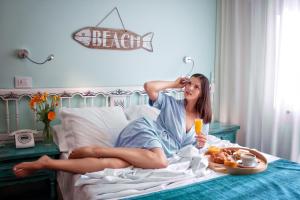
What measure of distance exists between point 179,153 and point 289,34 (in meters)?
1.66

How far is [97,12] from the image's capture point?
8.22 feet

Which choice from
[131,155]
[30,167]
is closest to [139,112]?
[131,155]

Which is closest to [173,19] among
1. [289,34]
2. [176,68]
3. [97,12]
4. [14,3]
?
[176,68]

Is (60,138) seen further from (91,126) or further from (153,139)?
(153,139)

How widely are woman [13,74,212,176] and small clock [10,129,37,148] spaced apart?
46cm

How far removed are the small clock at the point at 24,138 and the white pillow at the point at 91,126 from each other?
26 centimetres

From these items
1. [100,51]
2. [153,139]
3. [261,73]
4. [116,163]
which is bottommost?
[116,163]

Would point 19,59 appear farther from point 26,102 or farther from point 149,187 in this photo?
point 149,187

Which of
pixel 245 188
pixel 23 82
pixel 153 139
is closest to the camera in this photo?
pixel 245 188

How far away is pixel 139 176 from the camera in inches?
58.6

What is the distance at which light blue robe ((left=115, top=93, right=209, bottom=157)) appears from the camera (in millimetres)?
1826

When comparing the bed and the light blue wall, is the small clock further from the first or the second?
the light blue wall

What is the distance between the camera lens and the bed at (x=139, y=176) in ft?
4.44

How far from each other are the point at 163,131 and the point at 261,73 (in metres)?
1.46
